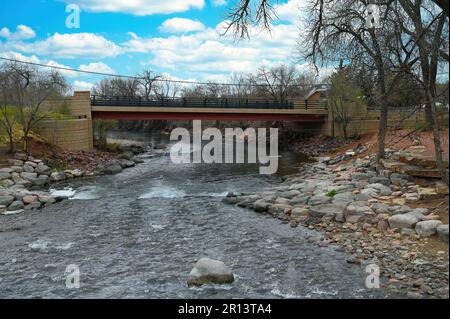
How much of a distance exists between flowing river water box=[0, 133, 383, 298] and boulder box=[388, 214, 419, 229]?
216 cm

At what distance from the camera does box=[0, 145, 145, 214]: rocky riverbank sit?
20188mm

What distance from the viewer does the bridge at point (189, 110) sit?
4206 centimetres

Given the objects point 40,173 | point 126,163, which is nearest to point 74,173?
point 40,173

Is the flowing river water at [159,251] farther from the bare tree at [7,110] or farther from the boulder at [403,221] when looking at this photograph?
the bare tree at [7,110]

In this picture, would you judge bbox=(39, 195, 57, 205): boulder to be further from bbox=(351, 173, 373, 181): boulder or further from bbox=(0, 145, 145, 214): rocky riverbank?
bbox=(351, 173, 373, 181): boulder

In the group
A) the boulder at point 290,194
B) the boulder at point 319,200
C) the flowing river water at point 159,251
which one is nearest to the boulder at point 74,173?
the flowing river water at point 159,251

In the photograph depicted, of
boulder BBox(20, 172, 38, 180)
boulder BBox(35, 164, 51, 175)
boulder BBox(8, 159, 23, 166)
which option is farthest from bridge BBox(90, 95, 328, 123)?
boulder BBox(20, 172, 38, 180)

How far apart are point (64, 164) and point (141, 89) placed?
2703 inches

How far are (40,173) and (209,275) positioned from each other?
840 inches

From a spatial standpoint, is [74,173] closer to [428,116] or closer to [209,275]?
[209,275]

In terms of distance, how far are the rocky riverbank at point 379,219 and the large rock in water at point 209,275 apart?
10.6 feet

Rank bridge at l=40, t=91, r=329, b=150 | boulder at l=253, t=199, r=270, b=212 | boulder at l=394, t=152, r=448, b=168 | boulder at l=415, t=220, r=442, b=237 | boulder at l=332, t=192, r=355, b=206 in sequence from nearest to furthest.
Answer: boulder at l=415, t=220, r=442, b=237
boulder at l=332, t=192, r=355, b=206
boulder at l=394, t=152, r=448, b=168
boulder at l=253, t=199, r=270, b=212
bridge at l=40, t=91, r=329, b=150

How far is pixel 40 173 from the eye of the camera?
27.9m

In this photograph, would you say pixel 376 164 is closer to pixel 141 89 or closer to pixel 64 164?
pixel 64 164
